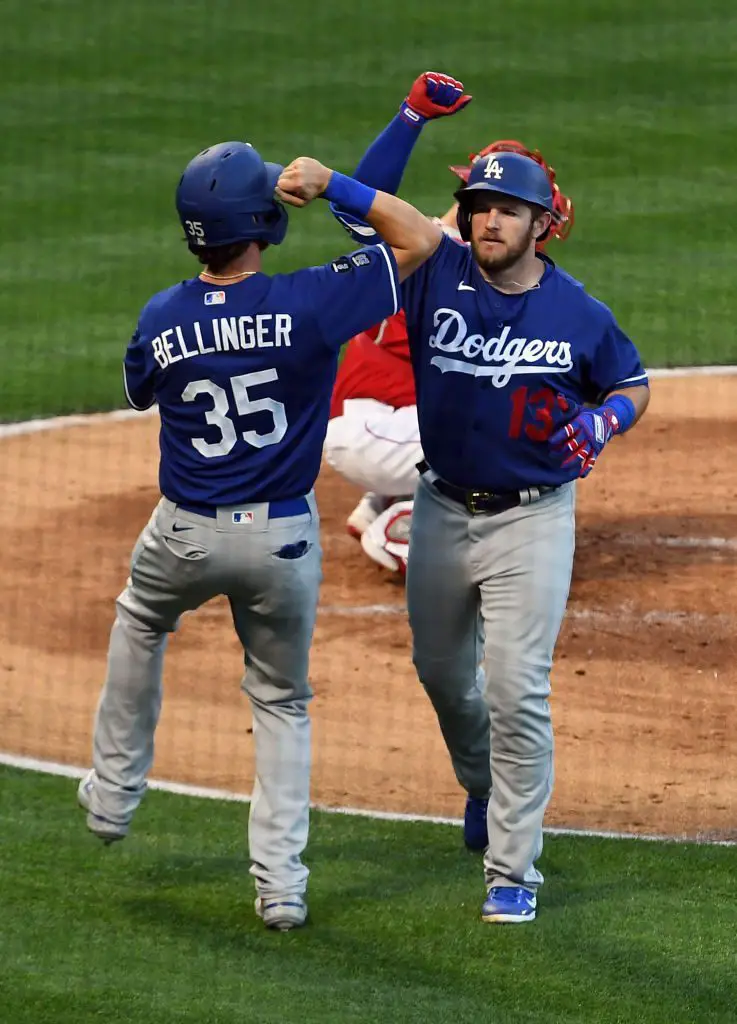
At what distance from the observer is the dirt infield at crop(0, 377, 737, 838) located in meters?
6.67

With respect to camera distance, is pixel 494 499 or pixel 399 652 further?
pixel 399 652

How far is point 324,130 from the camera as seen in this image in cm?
1825

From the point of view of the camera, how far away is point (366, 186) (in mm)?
5293

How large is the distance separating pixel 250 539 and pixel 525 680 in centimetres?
80

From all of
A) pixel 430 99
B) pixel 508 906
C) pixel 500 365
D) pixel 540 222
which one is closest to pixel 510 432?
pixel 500 365

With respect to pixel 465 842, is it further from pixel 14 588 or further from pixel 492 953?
pixel 14 588

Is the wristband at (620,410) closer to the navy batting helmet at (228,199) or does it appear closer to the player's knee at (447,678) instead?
the player's knee at (447,678)

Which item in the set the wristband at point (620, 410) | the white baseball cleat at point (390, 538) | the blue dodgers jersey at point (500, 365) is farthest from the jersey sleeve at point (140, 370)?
the white baseball cleat at point (390, 538)

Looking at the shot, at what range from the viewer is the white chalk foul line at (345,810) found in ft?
20.0

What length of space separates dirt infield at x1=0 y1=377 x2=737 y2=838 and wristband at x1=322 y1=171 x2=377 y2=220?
2102mm

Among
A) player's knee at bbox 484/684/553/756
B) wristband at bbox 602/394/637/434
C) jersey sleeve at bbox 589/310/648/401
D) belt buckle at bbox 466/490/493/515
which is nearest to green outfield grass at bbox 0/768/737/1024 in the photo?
player's knee at bbox 484/684/553/756

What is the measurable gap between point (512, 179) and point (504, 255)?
0.64 feet

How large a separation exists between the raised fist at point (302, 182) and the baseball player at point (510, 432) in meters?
0.47

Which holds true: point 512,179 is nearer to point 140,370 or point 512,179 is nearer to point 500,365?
point 500,365
